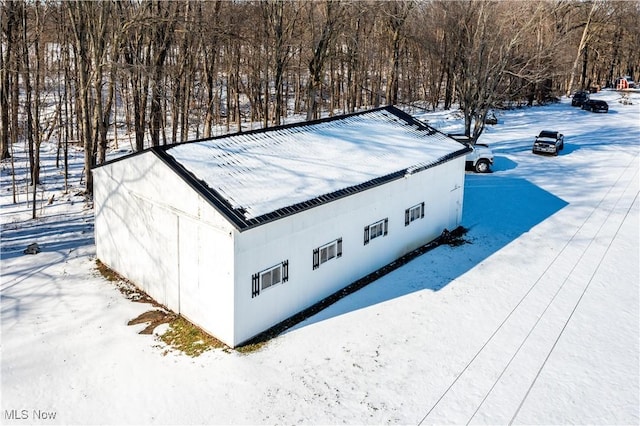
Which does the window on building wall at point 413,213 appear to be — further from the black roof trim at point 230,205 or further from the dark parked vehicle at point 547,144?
the dark parked vehicle at point 547,144

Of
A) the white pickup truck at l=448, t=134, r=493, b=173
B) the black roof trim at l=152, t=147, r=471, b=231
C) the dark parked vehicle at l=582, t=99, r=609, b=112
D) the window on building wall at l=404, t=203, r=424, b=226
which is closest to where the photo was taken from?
the black roof trim at l=152, t=147, r=471, b=231

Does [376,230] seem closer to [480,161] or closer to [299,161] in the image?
[299,161]

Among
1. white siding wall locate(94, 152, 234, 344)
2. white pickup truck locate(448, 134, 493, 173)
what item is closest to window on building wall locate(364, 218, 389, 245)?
white siding wall locate(94, 152, 234, 344)

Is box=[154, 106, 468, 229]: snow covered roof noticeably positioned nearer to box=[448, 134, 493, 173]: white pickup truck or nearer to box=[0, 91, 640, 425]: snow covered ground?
box=[0, 91, 640, 425]: snow covered ground

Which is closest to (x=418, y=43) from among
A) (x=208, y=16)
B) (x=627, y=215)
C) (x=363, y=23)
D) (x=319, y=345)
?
(x=363, y=23)

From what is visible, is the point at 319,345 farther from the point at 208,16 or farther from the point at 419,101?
the point at 419,101

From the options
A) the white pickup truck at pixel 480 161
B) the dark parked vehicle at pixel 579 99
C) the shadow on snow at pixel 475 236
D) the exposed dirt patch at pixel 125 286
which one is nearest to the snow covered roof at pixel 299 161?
the shadow on snow at pixel 475 236
